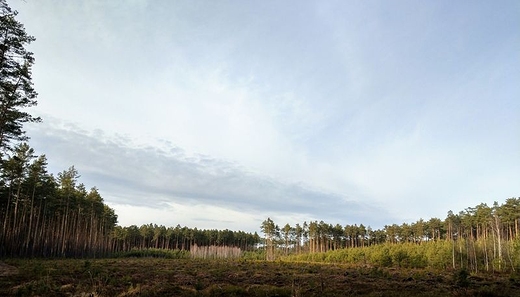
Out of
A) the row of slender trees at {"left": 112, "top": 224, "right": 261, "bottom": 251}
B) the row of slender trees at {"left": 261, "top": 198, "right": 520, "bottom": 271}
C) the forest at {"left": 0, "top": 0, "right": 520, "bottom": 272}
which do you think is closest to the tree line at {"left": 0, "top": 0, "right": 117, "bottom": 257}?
the forest at {"left": 0, "top": 0, "right": 520, "bottom": 272}

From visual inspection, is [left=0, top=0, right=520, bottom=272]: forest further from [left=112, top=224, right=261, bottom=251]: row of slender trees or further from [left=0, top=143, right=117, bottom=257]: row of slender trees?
[left=112, top=224, right=261, bottom=251]: row of slender trees

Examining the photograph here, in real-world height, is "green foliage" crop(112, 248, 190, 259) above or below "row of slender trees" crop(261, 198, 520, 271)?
below

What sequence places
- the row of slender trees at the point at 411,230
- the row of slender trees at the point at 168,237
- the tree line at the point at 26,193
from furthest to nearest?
the row of slender trees at the point at 168,237, the row of slender trees at the point at 411,230, the tree line at the point at 26,193

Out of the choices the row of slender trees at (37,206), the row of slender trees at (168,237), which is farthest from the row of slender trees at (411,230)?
the row of slender trees at (37,206)

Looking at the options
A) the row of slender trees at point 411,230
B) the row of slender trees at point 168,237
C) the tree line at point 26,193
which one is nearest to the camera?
the tree line at point 26,193

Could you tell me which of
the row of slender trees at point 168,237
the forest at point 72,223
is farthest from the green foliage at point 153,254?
the row of slender trees at point 168,237

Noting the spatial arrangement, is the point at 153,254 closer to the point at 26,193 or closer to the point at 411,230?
the point at 26,193

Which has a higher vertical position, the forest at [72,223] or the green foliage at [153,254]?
the forest at [72,223]

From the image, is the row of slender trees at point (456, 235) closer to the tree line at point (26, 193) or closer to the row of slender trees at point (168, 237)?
the row of slender trees at point (168, 237)

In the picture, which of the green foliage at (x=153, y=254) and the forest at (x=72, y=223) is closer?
the forest at (x=72, y=223)

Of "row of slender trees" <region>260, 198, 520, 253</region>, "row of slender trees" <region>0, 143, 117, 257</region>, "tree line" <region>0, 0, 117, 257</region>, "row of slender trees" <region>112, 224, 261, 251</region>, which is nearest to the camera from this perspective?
"tree line" <region>0, 0, 117, 257</region>

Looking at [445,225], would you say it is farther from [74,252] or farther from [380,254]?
[74,252]

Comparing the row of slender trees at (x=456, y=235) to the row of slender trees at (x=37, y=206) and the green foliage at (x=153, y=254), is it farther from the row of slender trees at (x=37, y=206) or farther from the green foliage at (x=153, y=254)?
the row of slender trees at (x=37, y=206)

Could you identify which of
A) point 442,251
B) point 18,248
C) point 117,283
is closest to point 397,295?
point 117,283
